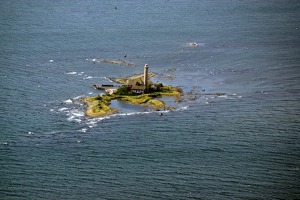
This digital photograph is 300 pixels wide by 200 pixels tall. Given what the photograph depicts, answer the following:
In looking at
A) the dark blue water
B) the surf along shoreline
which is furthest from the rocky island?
the dark blue water

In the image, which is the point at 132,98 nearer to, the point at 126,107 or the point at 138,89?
the point at 138,89

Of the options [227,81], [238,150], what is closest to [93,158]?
[238,150]

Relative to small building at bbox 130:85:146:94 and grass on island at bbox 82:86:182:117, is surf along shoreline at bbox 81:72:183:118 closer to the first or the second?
grass on island at bbox 82:86:182:117

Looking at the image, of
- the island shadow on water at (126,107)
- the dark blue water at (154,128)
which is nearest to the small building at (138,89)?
the island shadow on water at (126,107)

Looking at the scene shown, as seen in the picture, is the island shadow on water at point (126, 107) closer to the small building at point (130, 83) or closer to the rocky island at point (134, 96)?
the rocky island at point (134, 96)

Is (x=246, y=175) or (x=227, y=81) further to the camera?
(x=227, y=81)

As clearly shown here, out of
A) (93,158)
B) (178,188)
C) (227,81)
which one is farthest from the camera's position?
(227,81)

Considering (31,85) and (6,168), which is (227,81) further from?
(6,168)
